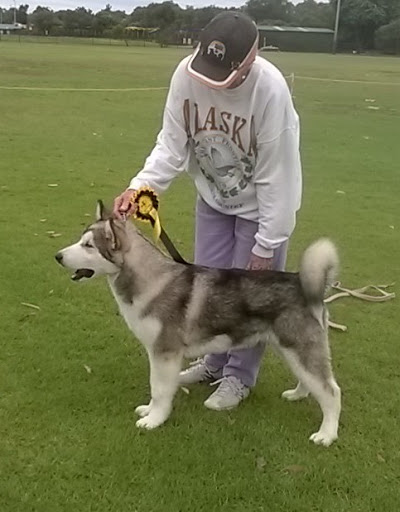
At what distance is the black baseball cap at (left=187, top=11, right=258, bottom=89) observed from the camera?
370 centimetres

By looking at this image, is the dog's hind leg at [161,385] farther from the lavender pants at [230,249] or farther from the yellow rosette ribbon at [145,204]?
the yellow rosette ribbon at [145,204]

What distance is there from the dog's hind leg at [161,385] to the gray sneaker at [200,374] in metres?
0.55

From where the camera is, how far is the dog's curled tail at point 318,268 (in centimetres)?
388

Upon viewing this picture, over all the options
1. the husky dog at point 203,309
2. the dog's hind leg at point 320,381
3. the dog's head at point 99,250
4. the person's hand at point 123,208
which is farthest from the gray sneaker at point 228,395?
the person's hand at point 123,208

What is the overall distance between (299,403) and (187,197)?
538 cm

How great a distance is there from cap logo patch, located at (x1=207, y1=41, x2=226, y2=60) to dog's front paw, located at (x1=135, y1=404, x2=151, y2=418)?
2007 mm

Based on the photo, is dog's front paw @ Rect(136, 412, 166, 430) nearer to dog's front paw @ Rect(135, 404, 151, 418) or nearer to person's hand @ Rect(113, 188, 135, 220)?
dog's front paw @ Rect(135, 404, 151, 418)

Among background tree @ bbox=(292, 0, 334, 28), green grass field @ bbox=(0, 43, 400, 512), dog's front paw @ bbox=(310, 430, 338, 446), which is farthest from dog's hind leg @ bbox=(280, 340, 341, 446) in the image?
background tree @ bbox=(292, 0, 334, 28)

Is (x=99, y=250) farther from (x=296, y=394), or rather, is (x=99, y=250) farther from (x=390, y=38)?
(x=390, y=38)

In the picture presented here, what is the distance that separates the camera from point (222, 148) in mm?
4137

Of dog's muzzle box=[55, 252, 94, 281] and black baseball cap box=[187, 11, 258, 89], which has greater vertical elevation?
black baseball cap box=[187, 11, 258, 89]

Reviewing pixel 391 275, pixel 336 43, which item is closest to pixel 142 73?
pixel 391 275

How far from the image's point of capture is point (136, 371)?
488 cm

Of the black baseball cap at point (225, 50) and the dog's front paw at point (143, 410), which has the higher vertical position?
the black baseball cap at point (225, 50)
